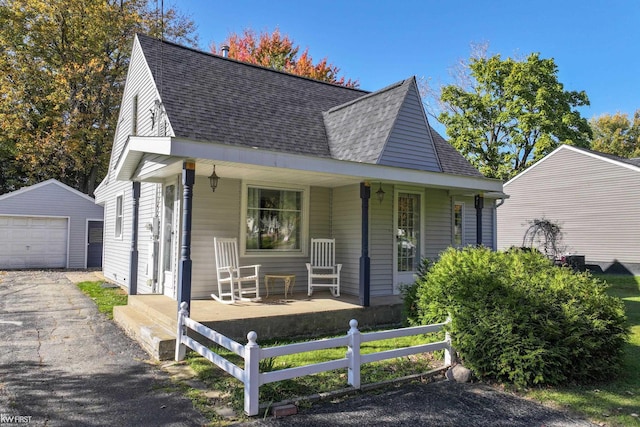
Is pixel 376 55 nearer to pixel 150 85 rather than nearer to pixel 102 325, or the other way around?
pixel 150 85

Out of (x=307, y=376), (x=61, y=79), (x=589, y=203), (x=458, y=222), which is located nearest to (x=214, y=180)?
(x=307, y=376)

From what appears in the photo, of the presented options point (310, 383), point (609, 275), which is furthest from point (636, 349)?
point (609, 275)

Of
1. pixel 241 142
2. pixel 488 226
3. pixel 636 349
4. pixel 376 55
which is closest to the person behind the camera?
pixel 636 349

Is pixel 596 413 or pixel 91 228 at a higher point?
pixel 91 228

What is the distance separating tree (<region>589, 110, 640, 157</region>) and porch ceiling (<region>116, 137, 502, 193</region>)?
108 ft

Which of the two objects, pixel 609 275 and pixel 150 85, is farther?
pixel 609 275

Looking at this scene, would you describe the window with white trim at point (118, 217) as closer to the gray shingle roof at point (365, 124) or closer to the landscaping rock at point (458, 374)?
the gray shingle roof at point (365, 124)

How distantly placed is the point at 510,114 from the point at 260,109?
18817 millimetres

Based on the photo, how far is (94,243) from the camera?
679 inches

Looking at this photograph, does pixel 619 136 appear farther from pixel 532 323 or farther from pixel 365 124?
pixel 532 323

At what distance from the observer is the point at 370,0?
15578 millimetres

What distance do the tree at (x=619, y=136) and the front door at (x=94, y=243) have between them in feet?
118

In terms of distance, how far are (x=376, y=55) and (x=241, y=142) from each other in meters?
14.5

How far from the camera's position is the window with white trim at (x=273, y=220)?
7.98 m
